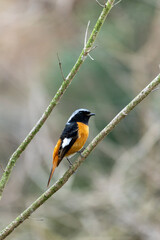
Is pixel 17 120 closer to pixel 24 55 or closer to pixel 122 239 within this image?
pixel 24 55

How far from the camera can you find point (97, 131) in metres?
9.96

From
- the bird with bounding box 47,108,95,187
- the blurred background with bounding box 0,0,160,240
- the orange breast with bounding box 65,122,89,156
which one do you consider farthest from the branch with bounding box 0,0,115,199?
the blurred background with bounding box 0,0,160,240

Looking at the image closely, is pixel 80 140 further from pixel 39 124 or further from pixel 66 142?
Answer: pixel 39 124

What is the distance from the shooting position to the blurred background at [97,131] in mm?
8125

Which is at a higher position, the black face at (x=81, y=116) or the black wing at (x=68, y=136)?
the black face at (x=81, y=116)

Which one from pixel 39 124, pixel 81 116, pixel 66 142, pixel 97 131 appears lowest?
pixel 39 124

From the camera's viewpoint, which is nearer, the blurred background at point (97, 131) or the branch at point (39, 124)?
the branch at point (39, 124)

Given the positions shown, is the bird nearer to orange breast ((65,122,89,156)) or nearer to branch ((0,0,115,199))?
orange breast ((65,122,89,156))

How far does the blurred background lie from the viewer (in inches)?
320

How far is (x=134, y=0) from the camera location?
1011cm

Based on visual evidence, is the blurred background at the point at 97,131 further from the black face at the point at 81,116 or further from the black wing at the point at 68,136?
the black wing at the point at 68,136

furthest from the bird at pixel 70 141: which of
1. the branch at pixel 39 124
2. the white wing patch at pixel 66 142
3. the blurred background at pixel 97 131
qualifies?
the blurred background at pixel 97 131

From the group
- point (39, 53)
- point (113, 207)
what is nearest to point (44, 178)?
point (113, 207)

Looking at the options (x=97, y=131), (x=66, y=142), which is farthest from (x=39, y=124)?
(x=97, y=131)
